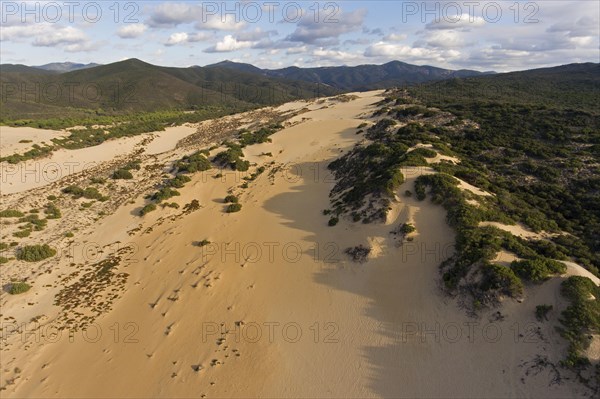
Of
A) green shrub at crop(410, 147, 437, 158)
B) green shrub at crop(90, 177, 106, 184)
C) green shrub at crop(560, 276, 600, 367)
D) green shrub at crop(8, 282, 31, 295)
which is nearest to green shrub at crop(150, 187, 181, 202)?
green shrub at crop(90, 177, 106, 184)

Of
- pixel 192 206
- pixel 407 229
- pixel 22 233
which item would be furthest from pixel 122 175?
pixel 407 229

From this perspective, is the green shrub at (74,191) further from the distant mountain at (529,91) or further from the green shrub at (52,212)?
the distant mountain at (529,91)

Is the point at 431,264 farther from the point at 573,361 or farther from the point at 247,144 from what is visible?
the point at 247,144

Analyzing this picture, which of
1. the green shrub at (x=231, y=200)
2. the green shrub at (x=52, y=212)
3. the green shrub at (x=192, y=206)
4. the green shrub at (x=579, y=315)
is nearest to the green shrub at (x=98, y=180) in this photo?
the green shrub at (x=52, y=212)

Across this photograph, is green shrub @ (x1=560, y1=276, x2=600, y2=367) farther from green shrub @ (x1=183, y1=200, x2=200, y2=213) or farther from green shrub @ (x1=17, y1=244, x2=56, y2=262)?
green shrub @ (x1=17, y1=244, x2=56, y2=262)

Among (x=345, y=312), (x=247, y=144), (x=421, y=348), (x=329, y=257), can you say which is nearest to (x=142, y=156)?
(x=247, y=144)
